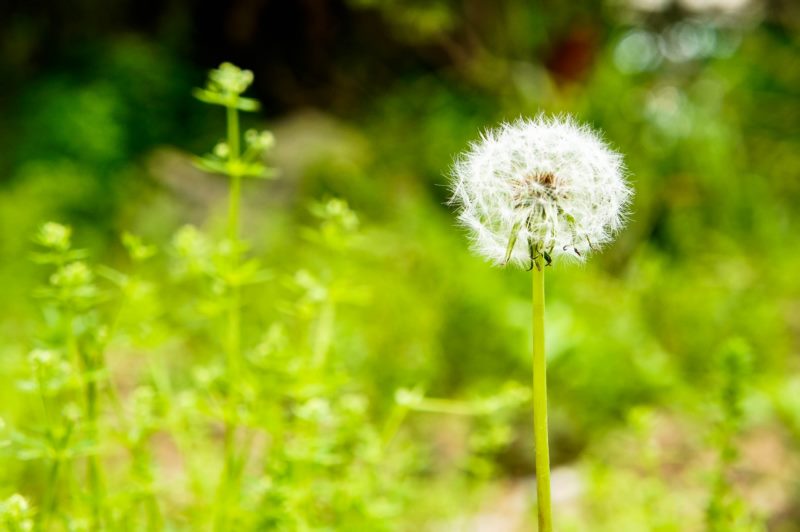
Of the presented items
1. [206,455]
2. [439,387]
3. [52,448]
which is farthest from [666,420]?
[52,448]

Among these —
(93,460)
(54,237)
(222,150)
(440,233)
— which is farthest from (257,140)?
(440,233)

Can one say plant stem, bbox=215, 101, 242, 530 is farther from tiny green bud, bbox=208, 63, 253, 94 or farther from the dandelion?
the dandelion

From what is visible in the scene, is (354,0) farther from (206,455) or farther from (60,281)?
(60,281)

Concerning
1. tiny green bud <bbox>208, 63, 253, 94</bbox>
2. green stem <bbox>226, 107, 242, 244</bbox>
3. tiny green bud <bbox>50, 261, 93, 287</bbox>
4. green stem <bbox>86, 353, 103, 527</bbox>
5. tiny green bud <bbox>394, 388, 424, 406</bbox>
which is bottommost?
green stem <bbox>86, 353, 103, 527</bbox>

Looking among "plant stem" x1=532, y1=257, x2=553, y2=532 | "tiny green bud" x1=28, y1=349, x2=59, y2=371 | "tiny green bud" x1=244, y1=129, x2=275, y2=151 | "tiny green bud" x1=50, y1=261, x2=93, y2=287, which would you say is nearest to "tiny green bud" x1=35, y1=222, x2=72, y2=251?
"tiny green bud" x1=50, y1=261, x2=93, y2=287

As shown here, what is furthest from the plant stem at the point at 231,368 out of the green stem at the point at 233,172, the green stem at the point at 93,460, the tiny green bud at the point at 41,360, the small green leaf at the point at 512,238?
the small green leaf at the point at 512,238

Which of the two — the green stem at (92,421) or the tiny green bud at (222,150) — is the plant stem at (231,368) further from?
the green stem at (92,421)
